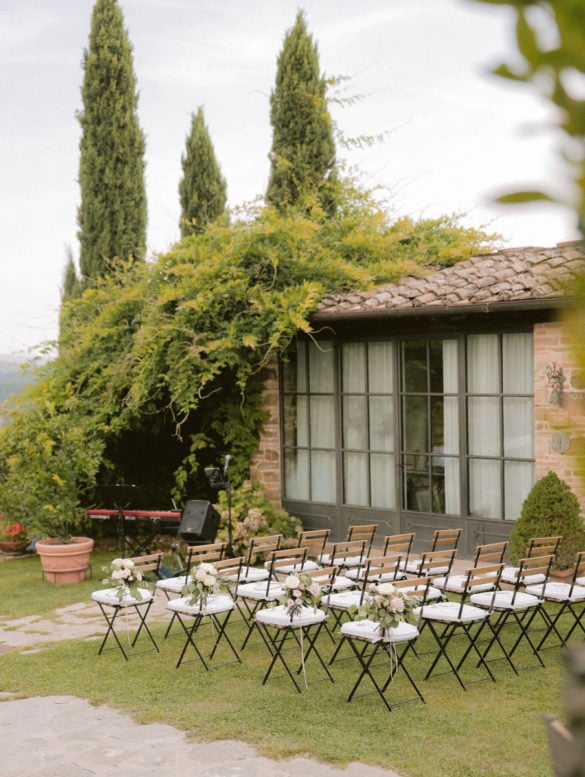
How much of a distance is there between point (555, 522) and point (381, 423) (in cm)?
278

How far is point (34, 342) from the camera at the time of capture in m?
12.9

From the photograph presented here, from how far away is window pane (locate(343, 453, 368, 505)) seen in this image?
36.2 ft

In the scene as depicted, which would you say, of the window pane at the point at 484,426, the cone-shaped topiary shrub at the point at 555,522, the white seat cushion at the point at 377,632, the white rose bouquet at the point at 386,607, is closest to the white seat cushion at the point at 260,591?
the white seat cushion at the point at 377,632

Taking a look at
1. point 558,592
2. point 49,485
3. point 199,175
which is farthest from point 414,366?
point 199,175

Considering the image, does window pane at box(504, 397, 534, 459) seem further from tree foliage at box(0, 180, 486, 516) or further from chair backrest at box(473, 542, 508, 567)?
tree foliage at box(0, 180, 486, 516)

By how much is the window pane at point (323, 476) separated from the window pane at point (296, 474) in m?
0.10

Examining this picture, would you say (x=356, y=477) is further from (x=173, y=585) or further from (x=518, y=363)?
(x=173, y=585)

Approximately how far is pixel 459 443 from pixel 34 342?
636 centimetres

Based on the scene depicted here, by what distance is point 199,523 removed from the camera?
32.7ft

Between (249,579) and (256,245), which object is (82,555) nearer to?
(249,579)

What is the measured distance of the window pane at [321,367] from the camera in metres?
11.3

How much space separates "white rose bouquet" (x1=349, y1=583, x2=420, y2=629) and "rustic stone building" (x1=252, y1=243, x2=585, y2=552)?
11.7 ft

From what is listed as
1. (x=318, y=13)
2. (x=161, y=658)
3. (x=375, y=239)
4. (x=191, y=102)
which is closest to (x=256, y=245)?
(x=375, y=239)

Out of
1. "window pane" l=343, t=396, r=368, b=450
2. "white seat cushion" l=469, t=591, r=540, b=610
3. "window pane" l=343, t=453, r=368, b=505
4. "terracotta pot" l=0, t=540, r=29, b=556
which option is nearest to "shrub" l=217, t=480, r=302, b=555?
"window pane" l=343, t=453, r=368, b=505
